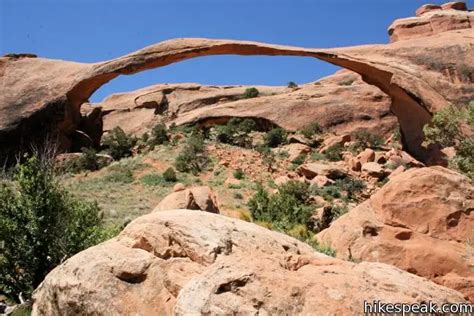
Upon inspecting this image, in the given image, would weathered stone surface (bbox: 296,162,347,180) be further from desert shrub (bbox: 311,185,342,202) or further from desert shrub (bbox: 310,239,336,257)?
desert shrub (bbox: 310,239,336,257)

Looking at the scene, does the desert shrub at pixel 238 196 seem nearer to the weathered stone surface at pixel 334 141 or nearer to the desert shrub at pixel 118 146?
the weathered stone surface at pixel 334 141

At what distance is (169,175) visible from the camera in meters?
19.7

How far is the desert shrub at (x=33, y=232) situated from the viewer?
802 centimetres

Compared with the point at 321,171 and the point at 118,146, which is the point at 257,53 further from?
the point at 118,146

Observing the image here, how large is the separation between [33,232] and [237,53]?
963cm

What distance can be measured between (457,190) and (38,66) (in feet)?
49.9

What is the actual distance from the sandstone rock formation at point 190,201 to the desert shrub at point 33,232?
156cm

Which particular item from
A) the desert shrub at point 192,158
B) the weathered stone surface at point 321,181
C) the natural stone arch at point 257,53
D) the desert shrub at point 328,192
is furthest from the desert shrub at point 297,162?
the natural stone arch at point 257,53

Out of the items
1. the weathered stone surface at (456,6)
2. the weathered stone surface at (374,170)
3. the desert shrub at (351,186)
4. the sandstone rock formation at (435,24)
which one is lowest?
the desert shrub at (351,186)

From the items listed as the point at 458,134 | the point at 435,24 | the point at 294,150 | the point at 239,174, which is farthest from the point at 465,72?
the point at 294,150

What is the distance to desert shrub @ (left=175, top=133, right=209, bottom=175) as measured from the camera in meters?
21.0

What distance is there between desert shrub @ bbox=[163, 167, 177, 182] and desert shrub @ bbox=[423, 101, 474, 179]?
10243 millimetres

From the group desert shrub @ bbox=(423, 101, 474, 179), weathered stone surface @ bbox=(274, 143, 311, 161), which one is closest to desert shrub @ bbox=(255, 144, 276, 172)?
weathered stone surface @ bbox=(274, 143, 311, 161)

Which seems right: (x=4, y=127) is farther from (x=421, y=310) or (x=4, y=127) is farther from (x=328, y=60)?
(x=421, y=310)
